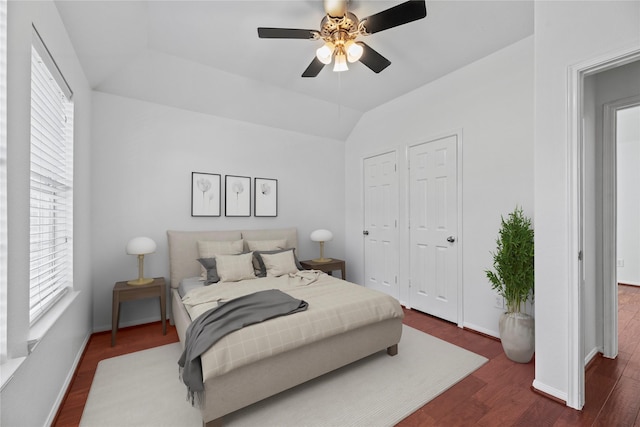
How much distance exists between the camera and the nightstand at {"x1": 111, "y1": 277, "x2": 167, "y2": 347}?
2.78 metres

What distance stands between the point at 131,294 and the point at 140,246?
1.59 ft

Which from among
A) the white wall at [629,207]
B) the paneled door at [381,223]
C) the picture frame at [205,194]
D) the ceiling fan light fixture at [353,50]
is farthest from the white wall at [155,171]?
the white wall at [629,207]

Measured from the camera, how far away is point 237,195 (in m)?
3.98

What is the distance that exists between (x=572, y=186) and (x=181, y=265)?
12.2ft

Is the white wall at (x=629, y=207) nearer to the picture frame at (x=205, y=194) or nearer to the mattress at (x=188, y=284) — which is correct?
the picture frame at (x=205, y=194)

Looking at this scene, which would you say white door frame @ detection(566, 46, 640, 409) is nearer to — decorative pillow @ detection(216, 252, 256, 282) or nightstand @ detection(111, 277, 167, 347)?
decorative pillow @ detection(216, 252, 256, 282)

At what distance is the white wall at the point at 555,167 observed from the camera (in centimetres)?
184

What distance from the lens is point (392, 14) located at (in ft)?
6.29

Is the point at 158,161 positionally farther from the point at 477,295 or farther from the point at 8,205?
the point at 477,295

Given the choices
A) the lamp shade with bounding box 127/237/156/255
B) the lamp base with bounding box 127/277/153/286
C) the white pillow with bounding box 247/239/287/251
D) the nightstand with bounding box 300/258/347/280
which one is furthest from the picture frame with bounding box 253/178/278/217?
the lamp base with bounding box 127/277/153/286

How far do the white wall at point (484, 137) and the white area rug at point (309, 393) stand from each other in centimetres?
91

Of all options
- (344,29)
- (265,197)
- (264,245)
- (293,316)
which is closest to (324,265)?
(264,245)

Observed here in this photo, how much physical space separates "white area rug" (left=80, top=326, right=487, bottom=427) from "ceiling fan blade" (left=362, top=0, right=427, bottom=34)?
2.58 meters

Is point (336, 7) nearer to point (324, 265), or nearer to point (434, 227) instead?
point (434, 227)
